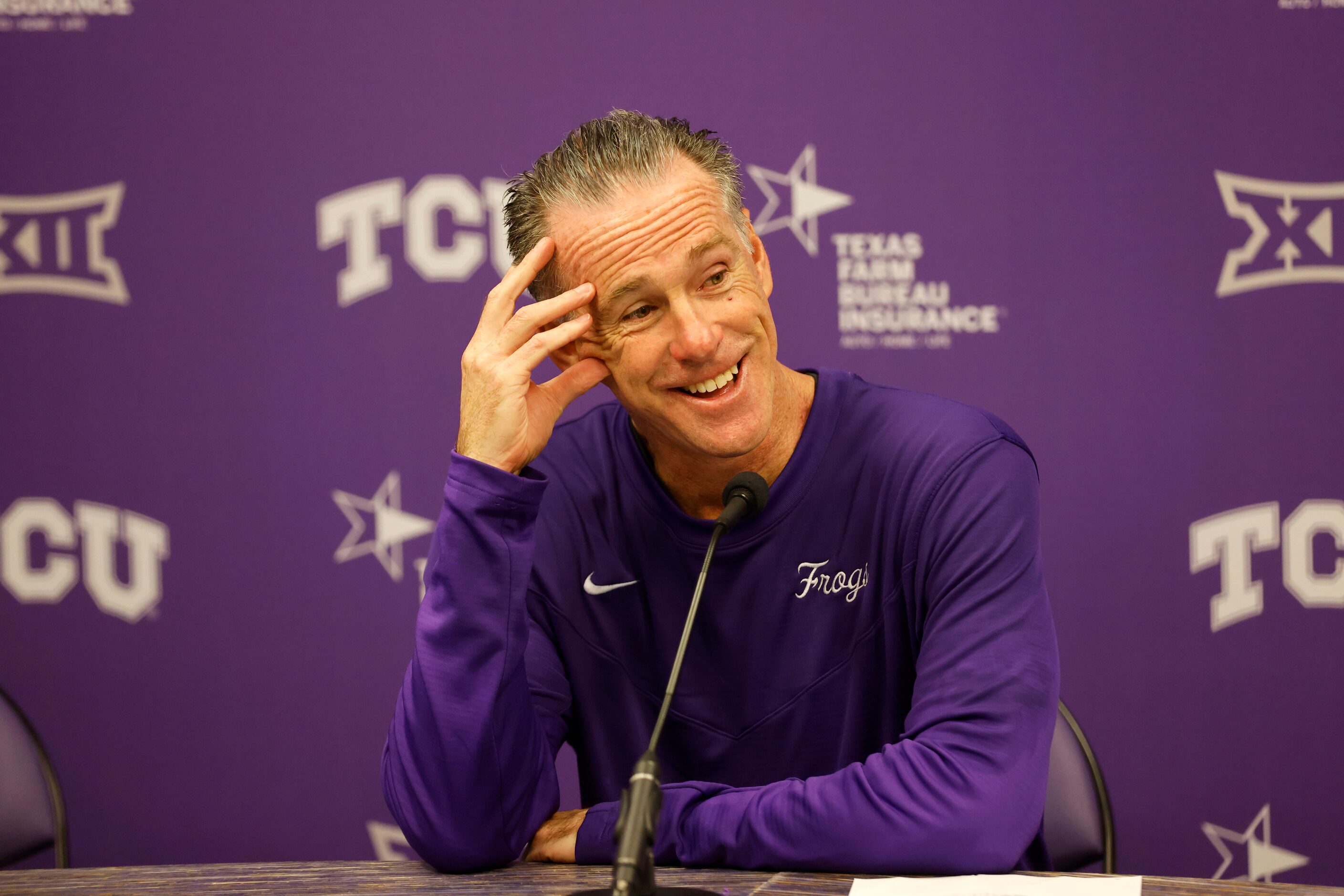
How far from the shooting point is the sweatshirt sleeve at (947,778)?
1101mm

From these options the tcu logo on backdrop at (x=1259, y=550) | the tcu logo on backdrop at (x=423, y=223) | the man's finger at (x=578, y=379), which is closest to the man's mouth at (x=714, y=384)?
the man's finger at (x=578, y=379)

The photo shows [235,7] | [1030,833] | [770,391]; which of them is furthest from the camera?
[235,7]

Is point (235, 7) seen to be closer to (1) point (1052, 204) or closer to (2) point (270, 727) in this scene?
(2) point (270, 727)

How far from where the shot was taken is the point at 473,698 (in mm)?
1251

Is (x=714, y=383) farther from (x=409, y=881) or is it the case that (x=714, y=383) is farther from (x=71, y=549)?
(x=71, y=549)

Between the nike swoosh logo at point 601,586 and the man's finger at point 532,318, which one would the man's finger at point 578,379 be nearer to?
the man's finger at point 532,318

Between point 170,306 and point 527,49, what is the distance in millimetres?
1020

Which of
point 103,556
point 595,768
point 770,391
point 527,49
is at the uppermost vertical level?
point 527,49

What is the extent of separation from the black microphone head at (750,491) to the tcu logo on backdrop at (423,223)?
1.41 m

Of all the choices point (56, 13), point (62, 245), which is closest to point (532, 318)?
point (62, 245)

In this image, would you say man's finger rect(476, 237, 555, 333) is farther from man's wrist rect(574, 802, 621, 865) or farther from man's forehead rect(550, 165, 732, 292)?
man's wrist rect(574, 802, 621, 865)

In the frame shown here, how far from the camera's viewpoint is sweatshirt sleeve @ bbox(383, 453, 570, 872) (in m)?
1.22

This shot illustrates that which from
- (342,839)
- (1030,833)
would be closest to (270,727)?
(342,839)

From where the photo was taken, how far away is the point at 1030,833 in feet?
3.77
